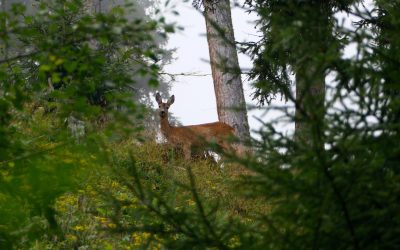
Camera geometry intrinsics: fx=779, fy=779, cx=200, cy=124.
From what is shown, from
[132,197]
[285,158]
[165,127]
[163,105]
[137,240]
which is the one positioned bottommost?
[137,240]

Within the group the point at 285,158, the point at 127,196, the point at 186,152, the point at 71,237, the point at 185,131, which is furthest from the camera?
the point at 186,152

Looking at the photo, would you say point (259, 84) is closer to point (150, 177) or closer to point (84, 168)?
point (84, 168)

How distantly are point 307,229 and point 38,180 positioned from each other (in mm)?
1531

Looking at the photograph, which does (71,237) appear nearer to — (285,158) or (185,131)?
(285,158)

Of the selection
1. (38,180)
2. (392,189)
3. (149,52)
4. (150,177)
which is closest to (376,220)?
(392,189)

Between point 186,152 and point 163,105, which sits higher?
point 163,105

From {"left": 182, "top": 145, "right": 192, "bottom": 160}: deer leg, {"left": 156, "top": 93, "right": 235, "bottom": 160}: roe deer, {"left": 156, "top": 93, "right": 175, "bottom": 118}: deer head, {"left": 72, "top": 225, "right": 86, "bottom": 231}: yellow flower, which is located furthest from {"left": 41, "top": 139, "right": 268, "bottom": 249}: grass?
{"left": 156, "top": 93, "right": 175, "bottom": 118}: deer head

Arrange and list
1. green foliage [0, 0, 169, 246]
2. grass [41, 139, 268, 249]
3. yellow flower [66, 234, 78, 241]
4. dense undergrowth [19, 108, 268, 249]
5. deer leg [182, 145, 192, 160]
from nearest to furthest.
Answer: dense undergrowth [19, 108, 268, 249] → green foliage [0, 0, 169, 246] → grass [41, 139, 268, 249] → yellow flower [66, 234, 78, 241] → deer leg [182, 145, 192, 160]

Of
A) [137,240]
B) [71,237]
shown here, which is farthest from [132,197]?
[71,237]

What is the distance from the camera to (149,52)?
3.82 metres

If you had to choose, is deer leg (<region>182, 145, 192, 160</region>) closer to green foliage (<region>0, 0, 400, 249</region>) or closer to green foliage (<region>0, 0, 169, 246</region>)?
green foliage (<region>0, 0, 400, 249</region>)

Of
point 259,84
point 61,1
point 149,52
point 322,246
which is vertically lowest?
point 322,246

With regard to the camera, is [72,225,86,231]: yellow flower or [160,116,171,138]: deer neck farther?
[160,116,171,138]: deer neck

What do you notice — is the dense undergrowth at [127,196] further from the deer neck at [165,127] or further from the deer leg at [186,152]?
the deer neck at [165,127]
